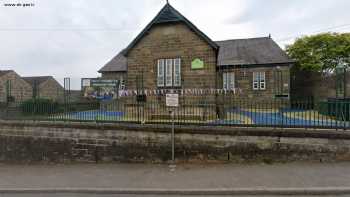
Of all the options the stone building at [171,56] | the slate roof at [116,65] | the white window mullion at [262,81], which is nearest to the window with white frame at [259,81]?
the white window mullion at [262,81]

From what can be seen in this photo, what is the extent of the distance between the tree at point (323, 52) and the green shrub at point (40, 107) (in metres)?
24.9

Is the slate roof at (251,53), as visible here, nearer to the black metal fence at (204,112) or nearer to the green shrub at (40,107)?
the black metal fence at (204,112)

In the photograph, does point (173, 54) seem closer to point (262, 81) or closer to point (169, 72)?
point (169, 72)

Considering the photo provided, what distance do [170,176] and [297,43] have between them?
26948mm

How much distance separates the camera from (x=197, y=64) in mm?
12945

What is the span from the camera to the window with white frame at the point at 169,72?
1334 cm

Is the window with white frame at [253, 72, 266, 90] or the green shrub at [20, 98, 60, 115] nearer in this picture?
the green shrub at [20, 98, 60, 115]

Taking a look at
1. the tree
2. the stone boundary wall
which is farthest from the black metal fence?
the tree

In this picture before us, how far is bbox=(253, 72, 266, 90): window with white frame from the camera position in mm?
21172

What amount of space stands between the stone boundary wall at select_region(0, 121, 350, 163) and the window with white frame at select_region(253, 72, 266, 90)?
14.3 meters

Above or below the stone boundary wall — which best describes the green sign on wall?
above

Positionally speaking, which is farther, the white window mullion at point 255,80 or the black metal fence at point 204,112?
the white window mullion at point 255,80

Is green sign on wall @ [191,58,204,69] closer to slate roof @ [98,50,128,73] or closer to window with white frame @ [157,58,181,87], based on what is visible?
window with white frame @ [157,58,181,87]

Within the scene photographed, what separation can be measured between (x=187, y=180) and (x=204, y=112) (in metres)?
5.68
